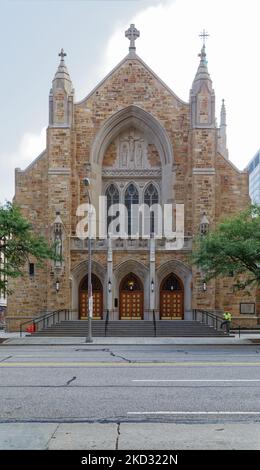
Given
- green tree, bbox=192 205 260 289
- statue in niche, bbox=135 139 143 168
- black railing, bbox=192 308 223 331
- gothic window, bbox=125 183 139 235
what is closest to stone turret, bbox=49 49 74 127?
statue in niche, bbox=135 139 143 168

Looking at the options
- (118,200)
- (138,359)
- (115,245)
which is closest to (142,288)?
(115,245)

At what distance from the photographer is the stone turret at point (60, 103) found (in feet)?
122

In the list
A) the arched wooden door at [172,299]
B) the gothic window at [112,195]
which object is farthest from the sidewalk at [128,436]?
the gothic window at [112,195]

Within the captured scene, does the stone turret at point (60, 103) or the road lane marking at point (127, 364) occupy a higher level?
the stone turret at point (60, 103)

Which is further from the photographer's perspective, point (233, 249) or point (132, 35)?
point (132, 35)

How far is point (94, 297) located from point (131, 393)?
2750 centimetres

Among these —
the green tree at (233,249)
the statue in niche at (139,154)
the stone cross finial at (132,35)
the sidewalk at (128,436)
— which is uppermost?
the stone cross finial at (132,35)

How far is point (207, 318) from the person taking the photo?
A: 115 ft

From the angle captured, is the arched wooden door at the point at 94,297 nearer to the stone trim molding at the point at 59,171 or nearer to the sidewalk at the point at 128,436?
the stone trim molding at the point at 59,171

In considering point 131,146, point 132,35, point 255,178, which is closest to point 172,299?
point 131,146

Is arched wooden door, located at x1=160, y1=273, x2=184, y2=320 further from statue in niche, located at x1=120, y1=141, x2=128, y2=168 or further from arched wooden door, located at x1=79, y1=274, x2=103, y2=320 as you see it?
statue in niche, located at x1=120, y1=141, x2=128, y2=168

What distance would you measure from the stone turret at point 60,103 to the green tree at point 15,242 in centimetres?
1038

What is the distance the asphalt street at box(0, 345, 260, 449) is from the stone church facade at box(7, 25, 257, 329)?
794 inches

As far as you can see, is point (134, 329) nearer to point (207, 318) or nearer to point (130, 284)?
point (207, 318)
